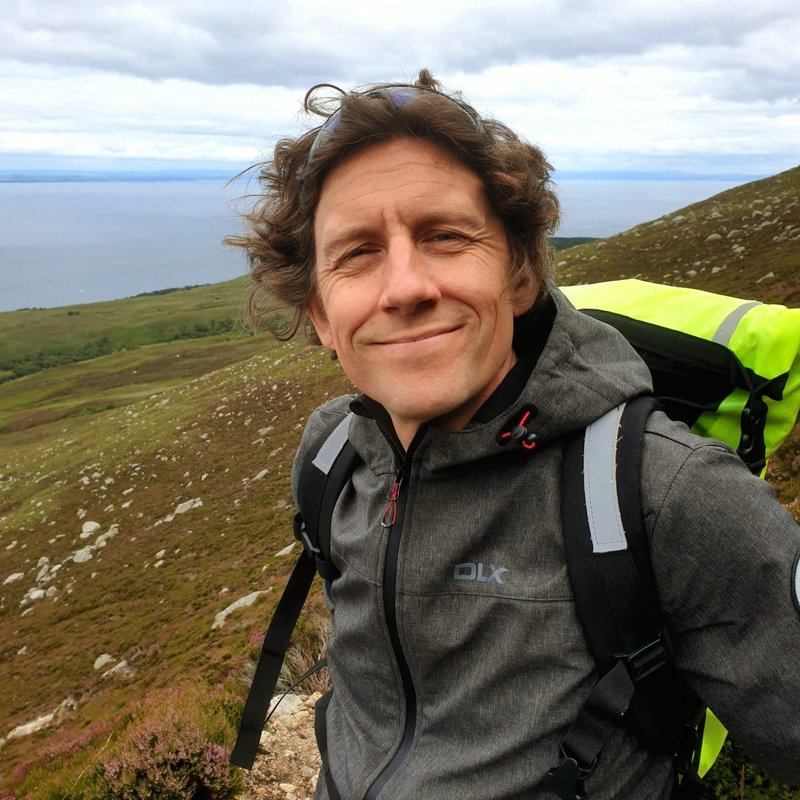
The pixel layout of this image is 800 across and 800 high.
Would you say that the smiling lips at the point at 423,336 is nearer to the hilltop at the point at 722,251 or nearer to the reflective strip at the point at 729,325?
the reflective strip at the point at 729,325

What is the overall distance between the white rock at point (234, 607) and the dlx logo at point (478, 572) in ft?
34.0

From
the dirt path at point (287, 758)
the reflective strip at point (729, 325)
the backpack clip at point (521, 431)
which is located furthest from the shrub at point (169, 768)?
the reflective strip at point (729, 325)

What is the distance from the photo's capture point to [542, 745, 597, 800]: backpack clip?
2.12 m

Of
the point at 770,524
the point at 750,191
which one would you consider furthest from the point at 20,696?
the point at 750,191

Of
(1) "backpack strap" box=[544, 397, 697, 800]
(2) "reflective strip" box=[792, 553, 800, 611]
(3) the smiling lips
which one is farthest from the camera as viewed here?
(3) the smiling lips

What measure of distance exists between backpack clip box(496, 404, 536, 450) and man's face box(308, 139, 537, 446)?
20 cm

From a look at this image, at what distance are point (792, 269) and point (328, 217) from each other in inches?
991

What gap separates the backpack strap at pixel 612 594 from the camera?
2021 mm

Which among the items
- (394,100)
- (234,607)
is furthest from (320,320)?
(234,607)

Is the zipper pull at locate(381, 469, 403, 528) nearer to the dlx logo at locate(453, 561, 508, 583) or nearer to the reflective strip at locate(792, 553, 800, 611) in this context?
the dlx logo at locate(453, 561, 508, 583)

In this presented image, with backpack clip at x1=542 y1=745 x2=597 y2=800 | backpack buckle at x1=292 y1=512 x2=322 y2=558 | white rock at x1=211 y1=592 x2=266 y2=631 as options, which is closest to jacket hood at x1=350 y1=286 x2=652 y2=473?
backpack buckle at x1=292 y1=512 x2=322 y2=558

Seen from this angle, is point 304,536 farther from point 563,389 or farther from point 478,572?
point 563,389

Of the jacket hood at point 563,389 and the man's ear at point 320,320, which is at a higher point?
the man's ear at point 320,320

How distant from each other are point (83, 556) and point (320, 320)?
72.0 ft
